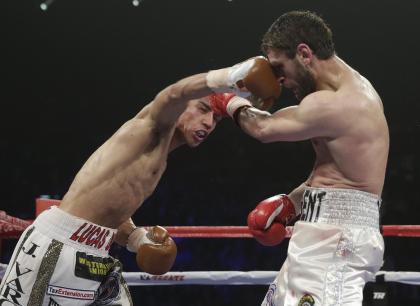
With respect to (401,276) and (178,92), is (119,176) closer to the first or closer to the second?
(178,92)

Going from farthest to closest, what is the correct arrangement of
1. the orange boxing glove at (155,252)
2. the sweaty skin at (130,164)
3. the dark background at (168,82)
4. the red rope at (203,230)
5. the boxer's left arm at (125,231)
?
the dark background at (168,82) < the red rope at (203,230) < the boxer's left arm at (125,231) < the orange boxing glove at (155,252) < the sweaty skin at (130,164)

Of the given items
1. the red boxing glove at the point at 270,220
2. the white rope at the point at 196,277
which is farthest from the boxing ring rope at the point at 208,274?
the red boxing glove at the point at 270,220

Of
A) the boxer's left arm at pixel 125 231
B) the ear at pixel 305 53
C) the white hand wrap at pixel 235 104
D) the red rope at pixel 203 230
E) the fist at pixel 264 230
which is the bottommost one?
the red rope at pixel 203 230

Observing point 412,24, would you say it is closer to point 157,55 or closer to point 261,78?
point 157,55

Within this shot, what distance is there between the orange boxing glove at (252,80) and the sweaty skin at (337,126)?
0.07 m

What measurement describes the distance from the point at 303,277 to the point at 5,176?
6089 mm

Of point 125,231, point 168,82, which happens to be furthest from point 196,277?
point 168,82

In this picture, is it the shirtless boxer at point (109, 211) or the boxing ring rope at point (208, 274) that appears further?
the boxing ring rope at point (208, 274)

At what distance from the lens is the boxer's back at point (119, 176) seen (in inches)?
80.3

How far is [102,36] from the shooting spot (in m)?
7.57

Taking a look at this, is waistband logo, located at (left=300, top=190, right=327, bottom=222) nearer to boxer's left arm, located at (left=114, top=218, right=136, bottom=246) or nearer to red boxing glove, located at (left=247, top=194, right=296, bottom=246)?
red boxing glove, located at (left=247, top=194, right=296, bottom=246)

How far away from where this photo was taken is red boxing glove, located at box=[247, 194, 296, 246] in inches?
77.3

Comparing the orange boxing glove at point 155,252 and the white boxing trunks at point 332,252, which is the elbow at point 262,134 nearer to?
the white boxing trunks at point 332,252

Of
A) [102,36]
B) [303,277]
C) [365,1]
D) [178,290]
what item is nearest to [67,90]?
[102,36]
